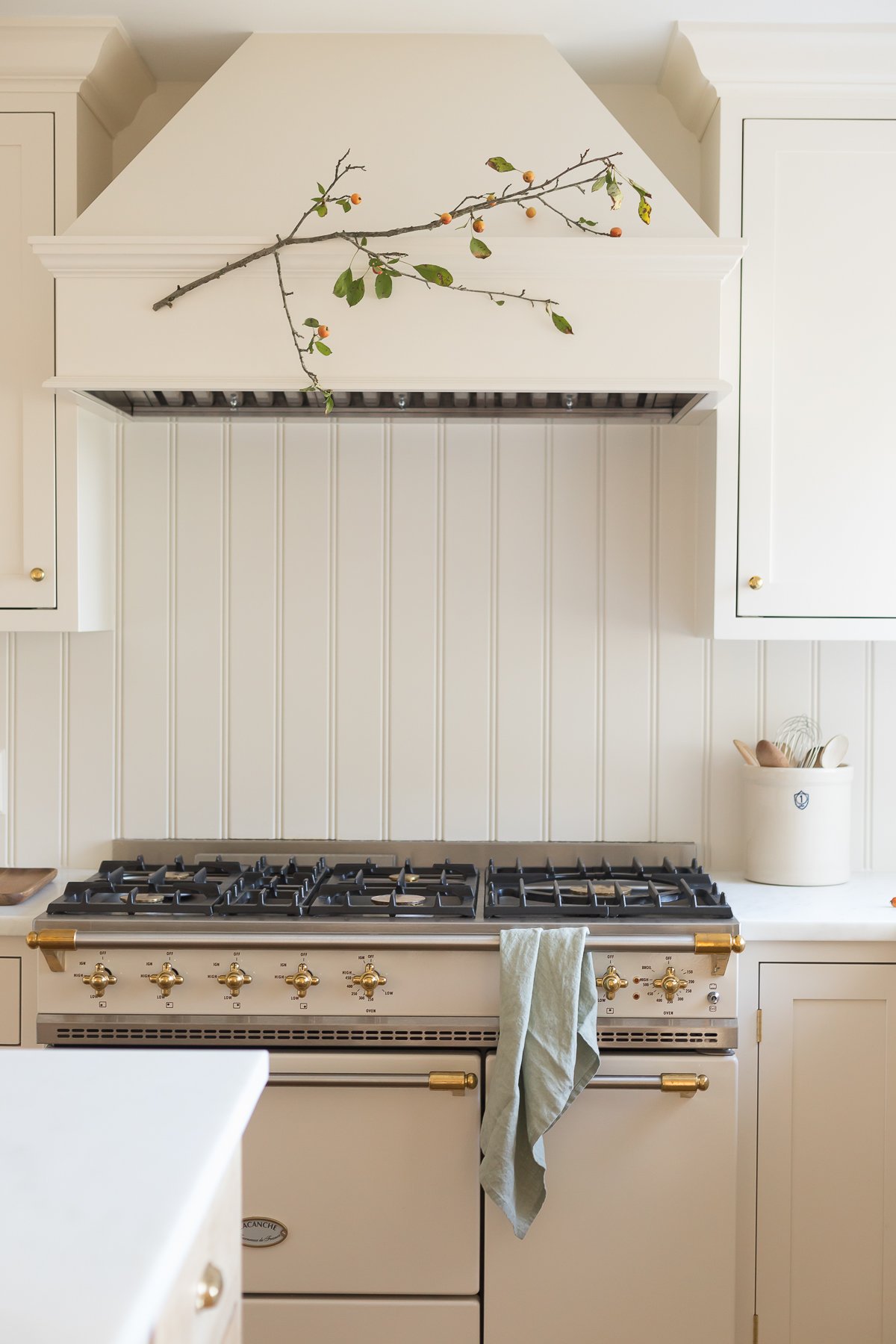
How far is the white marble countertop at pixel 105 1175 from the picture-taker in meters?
0.70

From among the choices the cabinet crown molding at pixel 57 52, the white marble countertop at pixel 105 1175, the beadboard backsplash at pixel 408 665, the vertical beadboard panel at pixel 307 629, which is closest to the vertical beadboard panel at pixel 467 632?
the beadboard backsplash at pixel 408 665

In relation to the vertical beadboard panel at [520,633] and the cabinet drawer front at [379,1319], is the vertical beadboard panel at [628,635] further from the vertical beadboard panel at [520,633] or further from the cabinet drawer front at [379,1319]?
the cabinet drawer front at [379,1319]

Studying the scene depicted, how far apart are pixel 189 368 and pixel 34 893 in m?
1.11

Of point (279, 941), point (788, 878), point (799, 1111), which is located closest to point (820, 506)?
point (788, 878)

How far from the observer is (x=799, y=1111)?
1989 millimetres

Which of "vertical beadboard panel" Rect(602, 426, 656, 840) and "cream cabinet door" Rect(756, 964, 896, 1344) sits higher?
"vertical beadboard panel" Rect(602, 426, 656, 840)

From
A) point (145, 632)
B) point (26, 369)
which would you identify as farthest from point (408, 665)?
point (26, 369)

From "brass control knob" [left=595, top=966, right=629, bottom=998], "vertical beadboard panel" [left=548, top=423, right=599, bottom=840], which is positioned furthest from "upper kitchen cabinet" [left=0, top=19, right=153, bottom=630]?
"brass control knob" [left=595, top=966, right=629, bottom=998]

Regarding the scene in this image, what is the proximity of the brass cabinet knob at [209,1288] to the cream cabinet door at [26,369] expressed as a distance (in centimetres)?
148

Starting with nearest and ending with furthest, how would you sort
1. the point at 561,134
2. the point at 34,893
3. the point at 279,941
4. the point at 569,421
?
the point at 279,941 < the point at 561,134 < the point at 34,893 < the point at 569,421

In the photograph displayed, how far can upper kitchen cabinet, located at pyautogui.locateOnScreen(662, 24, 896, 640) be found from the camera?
208 cm

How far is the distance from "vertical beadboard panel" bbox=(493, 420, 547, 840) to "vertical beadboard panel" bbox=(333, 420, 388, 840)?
27cm

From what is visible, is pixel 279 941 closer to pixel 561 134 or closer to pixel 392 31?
pixel 561 134

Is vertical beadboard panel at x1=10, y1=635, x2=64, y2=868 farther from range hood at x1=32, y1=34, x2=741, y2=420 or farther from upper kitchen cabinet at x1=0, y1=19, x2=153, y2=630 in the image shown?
range hood at x1=32, y1=34, x2=741, y2=420
